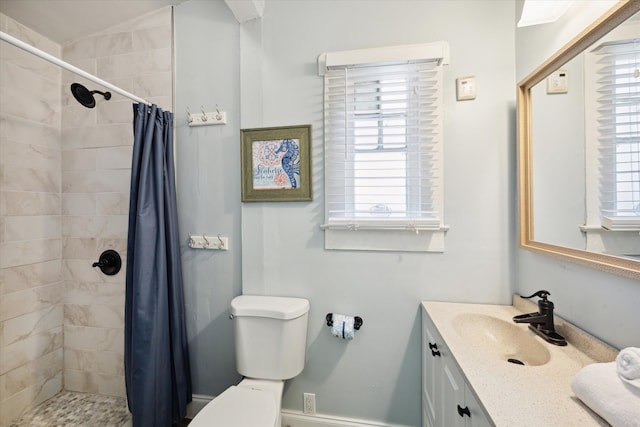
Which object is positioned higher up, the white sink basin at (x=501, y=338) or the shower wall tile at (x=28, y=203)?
the shower wall tile at (x=28, y=203)

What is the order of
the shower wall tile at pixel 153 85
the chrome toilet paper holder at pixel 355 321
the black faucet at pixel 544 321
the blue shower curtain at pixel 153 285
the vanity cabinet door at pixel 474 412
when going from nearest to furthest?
the vanity cabinet door at pixel 474 412 < the black faucet at pixel 544 321 < the blue shower curtain at pixel 153 285 < the chrome toilet paper holder at pixel 355 321 < the shower wall tile at pixel 153 85

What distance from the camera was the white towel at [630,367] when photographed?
54 cm

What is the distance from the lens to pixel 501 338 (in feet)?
3.63

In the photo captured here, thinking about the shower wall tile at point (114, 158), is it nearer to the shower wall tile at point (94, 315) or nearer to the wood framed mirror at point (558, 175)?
the shower wall tile at point (94, 315)

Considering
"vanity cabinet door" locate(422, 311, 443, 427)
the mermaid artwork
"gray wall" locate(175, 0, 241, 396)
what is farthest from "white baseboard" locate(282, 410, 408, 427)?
the mermaid artwork

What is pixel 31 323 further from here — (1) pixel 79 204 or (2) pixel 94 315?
(1) pixel 79 204

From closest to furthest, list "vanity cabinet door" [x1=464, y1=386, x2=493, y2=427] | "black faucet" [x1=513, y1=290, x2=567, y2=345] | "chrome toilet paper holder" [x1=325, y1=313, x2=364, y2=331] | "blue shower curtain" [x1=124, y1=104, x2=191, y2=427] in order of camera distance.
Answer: "vanity cabinet door" [x1=464, y1=386, x2=493, y2=427], "black faucet" [x1=513, y1=290, x2=567, y2=345], "blue shower curtain" [x1=124, y1=104, x2=191, y2=427], "chrome toilet paper holder" [x1=325, y1=313, x2=364, y2=331]

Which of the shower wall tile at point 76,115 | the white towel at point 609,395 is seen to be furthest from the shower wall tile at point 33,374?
the white towel at point 609,395

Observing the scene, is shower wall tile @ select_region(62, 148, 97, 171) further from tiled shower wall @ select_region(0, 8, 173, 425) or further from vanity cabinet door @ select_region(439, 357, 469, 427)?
vanity cabinet door @ select_region(439, 357, 469, 427)

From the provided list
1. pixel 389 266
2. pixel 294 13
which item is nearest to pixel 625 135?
pixel 389 266

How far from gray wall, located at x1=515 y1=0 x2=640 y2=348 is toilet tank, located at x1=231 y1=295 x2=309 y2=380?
112 centimetres

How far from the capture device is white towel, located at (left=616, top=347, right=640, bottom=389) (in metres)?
0.54

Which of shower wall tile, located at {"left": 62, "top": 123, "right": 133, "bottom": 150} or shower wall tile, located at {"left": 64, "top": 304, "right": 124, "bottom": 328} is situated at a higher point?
shower wall tile, located at {"left": 62, "top": 123, "right": 133, "bottom": 150}

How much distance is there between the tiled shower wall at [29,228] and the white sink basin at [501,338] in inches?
96.4
